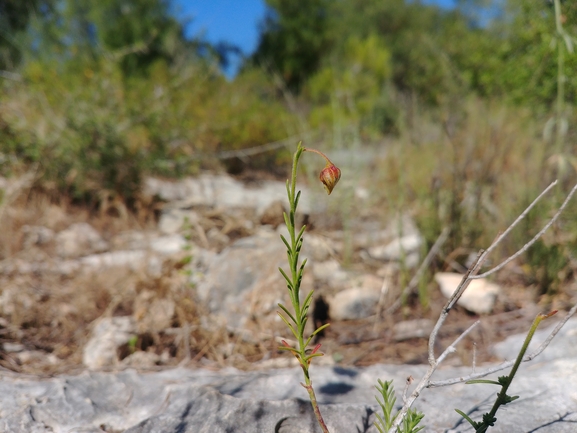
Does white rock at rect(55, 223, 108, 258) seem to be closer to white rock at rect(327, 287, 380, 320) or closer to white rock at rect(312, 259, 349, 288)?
white rock at rect(312, 259, 349, 288)

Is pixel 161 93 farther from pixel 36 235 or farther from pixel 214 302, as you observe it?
pixel 214 302

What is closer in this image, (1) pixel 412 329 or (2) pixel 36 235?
(1) pixel 412 329

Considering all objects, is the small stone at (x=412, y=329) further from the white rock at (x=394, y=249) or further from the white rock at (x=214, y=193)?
the white rock at (x=214, y=193)

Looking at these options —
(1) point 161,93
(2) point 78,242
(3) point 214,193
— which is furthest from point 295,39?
(2) point 78,242

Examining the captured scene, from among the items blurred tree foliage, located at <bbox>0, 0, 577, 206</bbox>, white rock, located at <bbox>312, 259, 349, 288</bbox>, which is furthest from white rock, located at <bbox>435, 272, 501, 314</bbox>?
blurred tree foliage, located at <bbox>0, 0, 577, 206</bbox>

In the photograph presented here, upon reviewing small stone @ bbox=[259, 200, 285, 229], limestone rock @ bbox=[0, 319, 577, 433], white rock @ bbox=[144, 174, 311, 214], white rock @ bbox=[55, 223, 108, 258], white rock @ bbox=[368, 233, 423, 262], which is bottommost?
limestone rock @ bbox=[0, 319, 577, 433]

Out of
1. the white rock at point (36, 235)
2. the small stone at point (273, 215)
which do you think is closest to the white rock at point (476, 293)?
the small stone at point (273, 215)
